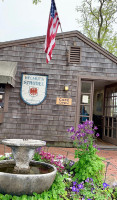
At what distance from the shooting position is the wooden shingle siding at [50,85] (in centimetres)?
660

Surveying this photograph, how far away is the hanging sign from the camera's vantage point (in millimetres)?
6645

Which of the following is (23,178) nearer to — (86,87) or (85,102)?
(85,102)

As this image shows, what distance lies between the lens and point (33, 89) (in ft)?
21.9

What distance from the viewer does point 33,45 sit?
22.7 feet

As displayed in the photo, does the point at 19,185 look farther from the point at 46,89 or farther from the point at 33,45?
the point at 33,45

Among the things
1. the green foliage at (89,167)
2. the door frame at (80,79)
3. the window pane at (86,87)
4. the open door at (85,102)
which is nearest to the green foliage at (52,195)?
the green foliage at (89,167)

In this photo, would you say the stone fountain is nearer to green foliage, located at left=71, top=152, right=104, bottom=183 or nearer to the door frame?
green foliage, located at left=71, top=152, right=104, bottom=183

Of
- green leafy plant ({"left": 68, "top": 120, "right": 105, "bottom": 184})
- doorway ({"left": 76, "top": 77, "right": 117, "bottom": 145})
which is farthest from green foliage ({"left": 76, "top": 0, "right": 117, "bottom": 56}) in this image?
green leafy plant ({"left": 68, "top": 120, "right": 105, "bottom": 184})

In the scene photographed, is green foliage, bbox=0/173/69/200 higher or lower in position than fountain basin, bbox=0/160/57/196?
lower

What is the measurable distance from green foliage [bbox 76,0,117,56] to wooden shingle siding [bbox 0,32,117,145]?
10.2 m

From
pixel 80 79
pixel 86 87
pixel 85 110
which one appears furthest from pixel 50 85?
pixel 85 110

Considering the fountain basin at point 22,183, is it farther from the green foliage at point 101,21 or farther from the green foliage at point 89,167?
the green foliage at point 101,21

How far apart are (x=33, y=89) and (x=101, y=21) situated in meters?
12.8

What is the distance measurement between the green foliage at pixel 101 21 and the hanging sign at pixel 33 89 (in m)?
11.3
